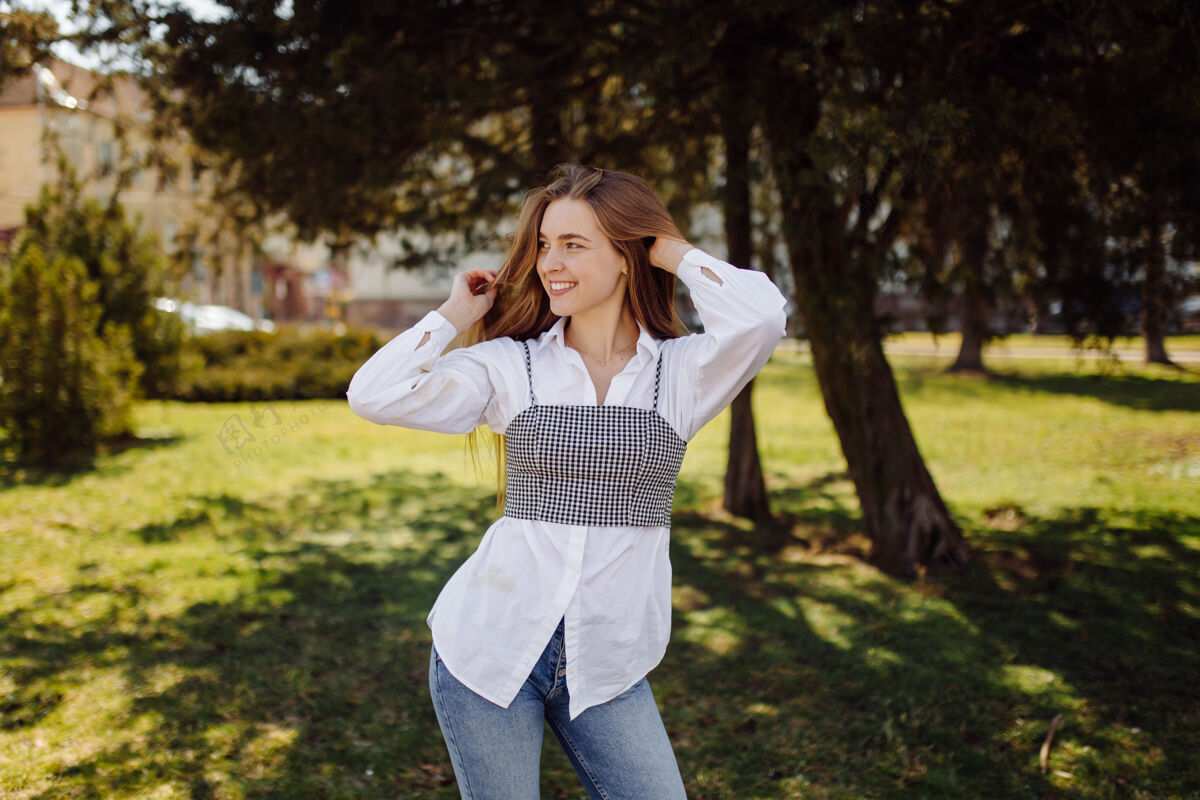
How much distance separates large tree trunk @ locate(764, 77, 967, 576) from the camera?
5898 millimetres

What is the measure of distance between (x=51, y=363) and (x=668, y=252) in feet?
29.9

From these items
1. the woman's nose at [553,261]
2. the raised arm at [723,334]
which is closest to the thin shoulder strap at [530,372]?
the woman's nose at [553,261]

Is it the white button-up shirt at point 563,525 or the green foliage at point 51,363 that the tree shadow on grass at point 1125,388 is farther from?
the green foliage at point 51,363

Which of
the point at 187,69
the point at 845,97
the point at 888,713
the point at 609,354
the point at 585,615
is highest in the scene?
the point at 187,69

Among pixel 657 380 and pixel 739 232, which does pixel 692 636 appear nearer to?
pixel 739 232

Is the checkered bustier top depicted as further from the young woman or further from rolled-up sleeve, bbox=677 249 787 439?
rolled-up sleeve, bbox=677 249 787 439

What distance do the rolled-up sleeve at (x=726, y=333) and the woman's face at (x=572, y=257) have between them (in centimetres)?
25

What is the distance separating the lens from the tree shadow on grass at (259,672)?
12.9ft

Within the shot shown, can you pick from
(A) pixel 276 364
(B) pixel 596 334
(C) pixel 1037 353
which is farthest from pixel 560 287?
(C) pixel 1037 353

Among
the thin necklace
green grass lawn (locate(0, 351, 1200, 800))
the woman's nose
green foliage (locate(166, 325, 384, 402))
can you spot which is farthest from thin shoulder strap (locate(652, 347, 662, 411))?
green foliage (locate(166, 325, 384, 402))

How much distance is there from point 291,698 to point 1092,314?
18.8 ft

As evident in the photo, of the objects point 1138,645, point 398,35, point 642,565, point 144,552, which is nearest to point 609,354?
point 642,565

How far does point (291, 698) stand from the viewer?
4695 millimetres

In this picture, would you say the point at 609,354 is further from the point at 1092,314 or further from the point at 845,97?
the point at 1092,314
